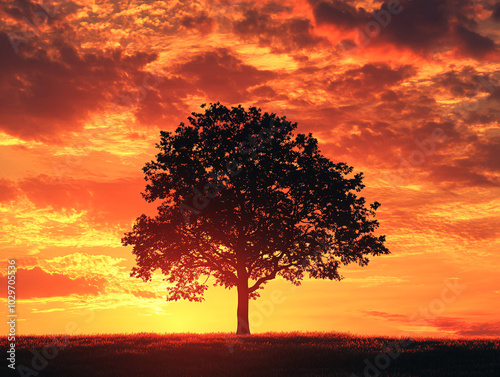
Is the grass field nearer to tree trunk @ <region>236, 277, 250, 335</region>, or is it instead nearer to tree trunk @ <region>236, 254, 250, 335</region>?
tree trunk @ <region>236, 277, 250, 335</region>

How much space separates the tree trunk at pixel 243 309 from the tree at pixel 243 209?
0.07m

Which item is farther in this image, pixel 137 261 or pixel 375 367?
pixel 137 261

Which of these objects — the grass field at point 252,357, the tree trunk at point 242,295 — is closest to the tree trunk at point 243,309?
the tree trunk at point 242,295

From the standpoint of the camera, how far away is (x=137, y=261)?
1623 inches

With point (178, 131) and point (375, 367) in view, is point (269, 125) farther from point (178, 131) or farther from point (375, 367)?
point (375, 367)

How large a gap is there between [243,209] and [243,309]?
723cm

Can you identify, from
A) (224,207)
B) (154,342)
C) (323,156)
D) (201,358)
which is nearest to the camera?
(201,358)

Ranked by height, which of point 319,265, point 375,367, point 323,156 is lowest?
point 375,367

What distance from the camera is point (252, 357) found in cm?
2775

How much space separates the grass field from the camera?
2516 cm

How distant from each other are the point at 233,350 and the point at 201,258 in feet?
42.3

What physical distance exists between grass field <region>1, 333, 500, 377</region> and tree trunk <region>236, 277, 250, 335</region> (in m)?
4.72

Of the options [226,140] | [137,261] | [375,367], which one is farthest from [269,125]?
[375,367]

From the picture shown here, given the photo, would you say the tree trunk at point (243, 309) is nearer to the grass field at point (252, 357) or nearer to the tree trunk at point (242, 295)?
the tree trunk at point (242, 295)
